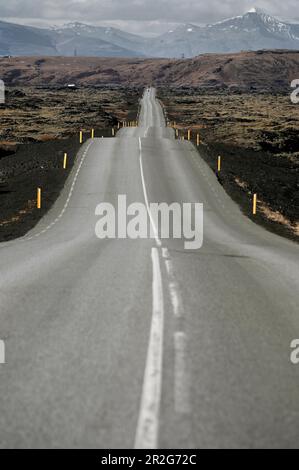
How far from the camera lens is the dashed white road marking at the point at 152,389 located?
Result: 16.1 feet

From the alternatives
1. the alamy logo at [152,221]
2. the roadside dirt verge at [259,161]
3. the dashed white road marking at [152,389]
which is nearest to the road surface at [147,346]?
the dashed white road marking at [152,389]

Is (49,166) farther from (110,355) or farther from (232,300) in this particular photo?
(110,355)

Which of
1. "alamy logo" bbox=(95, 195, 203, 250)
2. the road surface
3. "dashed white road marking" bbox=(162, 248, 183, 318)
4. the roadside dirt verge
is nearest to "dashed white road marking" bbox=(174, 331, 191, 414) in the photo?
the road surface

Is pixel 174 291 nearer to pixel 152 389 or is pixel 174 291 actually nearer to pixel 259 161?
pixel 152 389

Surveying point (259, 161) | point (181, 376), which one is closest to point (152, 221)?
point (181, 376)

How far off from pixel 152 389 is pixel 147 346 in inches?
55.9

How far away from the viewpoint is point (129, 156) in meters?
45.2

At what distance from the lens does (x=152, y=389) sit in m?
5.90

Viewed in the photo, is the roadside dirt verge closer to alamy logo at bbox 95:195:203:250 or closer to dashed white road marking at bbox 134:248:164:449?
alamy logo at bbox 95:195:203:250

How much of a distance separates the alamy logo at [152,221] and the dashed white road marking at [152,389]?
8424 millimetres

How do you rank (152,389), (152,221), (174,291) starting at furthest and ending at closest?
(152,221) → (174,291) → (152,389)

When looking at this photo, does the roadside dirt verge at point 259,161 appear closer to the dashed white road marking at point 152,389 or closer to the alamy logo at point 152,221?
the alamy logo at point 152,221

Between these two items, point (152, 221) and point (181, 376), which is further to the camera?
point (152, 221)
